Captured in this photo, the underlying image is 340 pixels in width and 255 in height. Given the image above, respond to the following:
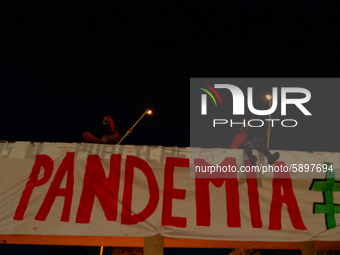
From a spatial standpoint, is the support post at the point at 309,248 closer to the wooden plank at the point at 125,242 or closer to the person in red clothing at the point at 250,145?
the wooden plank at the point at 125,242

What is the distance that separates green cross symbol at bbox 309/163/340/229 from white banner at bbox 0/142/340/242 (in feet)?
0.07

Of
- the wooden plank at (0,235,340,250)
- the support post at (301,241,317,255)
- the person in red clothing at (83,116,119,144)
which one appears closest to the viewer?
the support post at (301,241,317,255)

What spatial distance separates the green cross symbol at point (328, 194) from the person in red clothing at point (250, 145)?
983mm

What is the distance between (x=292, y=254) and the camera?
22.6 metres

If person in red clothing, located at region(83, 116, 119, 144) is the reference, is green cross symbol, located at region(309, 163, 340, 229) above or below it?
below

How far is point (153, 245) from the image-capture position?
5172mm

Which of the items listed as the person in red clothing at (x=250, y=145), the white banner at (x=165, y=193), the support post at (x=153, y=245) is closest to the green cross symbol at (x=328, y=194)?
the white banner at (x=165, y=193)

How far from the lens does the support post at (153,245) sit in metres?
5.15

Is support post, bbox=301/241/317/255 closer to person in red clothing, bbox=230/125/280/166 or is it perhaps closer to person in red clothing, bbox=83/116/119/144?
person in red clothing, bbox=230/125/280/166

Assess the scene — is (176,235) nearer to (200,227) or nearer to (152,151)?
(200,227)

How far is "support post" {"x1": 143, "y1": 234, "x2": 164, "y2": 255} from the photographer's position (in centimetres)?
515

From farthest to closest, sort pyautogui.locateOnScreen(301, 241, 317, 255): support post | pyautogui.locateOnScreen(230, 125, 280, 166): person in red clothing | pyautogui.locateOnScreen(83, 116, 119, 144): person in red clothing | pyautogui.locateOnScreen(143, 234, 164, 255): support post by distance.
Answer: pyautogui.locateOnScreen(83, 116, 119, 144): person in red clothing, pyautogui.locateOnScreen(230, 125, 280, 166): person in red clothing, pyautogui.locateOnScreen(301, 241, 317, 255): support post, pyautogui.locateOnScreen(143, 234, 164, 255): support post

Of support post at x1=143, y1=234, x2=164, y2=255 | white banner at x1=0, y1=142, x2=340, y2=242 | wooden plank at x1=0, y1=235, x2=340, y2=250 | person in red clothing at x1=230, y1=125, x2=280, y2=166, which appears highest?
person in red clothing at x1=230, y1=125, x2=280, y2=166

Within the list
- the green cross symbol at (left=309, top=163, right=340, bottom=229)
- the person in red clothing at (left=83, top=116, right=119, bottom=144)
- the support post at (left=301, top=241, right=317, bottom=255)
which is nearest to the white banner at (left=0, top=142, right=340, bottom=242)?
the green cross symbol at (left=309, top=163, right=340, bottom=229)
